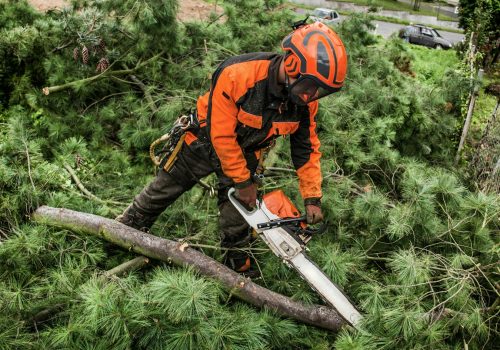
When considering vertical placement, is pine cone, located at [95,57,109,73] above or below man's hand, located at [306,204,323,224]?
above

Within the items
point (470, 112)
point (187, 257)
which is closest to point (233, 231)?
point (187, 257)

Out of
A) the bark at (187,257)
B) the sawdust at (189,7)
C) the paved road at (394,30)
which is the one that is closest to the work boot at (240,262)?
the bark at (187,257)

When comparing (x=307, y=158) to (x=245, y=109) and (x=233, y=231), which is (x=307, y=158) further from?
(x=233, y=231)

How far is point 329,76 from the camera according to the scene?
1972 mm

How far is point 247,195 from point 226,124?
434 mm

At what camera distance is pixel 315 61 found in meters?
1.96

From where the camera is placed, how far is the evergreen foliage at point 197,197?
1.80 meters

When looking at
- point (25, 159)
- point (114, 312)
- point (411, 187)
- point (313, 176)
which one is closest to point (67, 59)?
point (25, 159)

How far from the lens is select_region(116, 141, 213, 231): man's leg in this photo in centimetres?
261

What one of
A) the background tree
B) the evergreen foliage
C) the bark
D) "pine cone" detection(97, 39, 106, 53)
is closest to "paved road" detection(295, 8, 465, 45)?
the background tree

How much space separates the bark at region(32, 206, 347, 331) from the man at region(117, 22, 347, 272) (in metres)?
0.29

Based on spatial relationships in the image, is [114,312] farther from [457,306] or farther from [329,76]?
[457,306]

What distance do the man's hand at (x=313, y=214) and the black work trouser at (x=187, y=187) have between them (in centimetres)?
44

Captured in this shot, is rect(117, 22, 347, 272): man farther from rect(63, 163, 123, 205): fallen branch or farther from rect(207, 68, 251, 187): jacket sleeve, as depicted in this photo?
rect(63, 163, 123, 205): fallen branch
